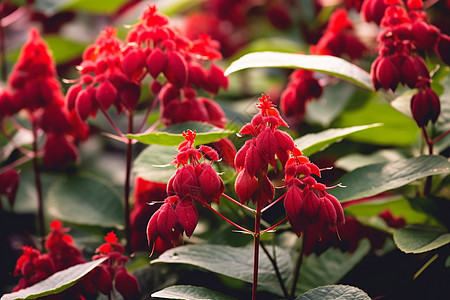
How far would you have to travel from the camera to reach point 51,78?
1.18 m

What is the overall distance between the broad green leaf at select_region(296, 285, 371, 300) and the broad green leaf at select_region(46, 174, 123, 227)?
0.53 m

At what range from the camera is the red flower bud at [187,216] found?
2.28ft

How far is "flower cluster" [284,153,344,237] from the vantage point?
2.24 feet

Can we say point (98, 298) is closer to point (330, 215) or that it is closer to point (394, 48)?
point (330, 215)

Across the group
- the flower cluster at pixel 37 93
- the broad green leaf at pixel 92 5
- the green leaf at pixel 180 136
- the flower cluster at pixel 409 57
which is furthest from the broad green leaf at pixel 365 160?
the broad green leaf at pixel 92 5

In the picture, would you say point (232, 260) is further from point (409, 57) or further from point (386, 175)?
point (409, 57)

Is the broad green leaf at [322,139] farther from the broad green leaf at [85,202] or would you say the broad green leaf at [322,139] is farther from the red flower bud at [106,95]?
the broad green leaf at [85,202]

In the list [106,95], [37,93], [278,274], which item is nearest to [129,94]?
[106,95]

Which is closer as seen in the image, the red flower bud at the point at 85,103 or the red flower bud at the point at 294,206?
the red flower bud at the point at 294,206

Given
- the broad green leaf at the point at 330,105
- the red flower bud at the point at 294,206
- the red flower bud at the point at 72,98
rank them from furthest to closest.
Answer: the broad green leaf at the point at 330,105
the red flower bud at the point at 72,98
the red flower bud at the point at 294,206

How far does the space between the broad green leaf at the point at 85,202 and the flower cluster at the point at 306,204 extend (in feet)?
1.84

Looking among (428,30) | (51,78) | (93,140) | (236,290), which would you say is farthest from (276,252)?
(93,140)

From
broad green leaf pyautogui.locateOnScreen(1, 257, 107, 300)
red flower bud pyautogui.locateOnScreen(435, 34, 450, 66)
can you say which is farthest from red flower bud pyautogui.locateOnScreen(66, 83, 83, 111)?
red flower bud pyautogui.locateOnScreen(435, 34, 450, 66)

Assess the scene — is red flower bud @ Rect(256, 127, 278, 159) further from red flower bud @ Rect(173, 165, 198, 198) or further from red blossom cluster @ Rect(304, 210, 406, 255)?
red blossom cluster @ Rect(304, 210, 406, 255)
